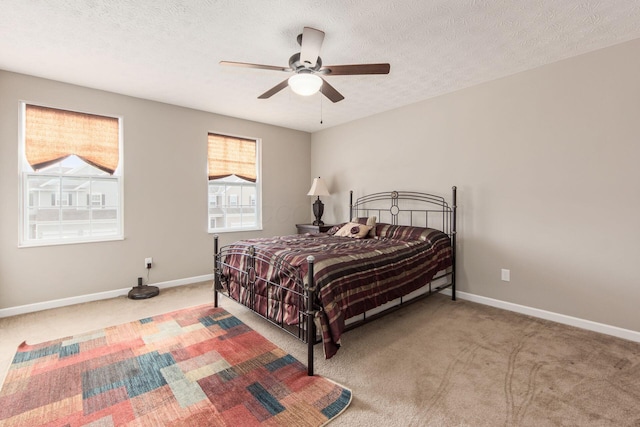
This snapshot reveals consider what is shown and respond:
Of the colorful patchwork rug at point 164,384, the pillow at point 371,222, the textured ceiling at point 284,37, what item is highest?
the textured ceiling at point 284,37

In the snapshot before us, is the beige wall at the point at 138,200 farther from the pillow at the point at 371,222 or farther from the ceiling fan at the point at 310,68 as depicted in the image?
the ceiling fan at the point at 310,68

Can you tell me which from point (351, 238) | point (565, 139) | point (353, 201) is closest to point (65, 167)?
point (351, 238)

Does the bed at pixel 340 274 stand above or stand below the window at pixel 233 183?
below

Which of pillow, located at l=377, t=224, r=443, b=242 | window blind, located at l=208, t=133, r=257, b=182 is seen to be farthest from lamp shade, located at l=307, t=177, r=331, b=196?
pillow, located at l=377, t=224, r=443, b=242

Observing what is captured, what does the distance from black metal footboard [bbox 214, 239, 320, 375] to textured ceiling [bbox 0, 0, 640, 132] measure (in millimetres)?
1850

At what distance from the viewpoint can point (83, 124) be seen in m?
3.65

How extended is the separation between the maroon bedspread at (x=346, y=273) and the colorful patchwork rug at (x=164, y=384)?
0.32m

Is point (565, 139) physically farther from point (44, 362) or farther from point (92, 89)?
point (92, 89)

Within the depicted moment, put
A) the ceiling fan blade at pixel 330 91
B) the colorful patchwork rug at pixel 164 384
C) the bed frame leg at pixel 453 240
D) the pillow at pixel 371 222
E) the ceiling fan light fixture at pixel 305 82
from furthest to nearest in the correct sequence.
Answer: the pillow at pixel 371 222 → the bed frame leg at pixel 453 240 → the ceiling fan blade at pixel 330 91 → the ceiling fan light fixture at pixel 305 82 → the colorful patchwork rug at pixel 164 384

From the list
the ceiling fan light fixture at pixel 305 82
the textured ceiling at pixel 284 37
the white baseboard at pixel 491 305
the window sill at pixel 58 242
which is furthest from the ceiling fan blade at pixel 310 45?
the window sill at pixel 58 242

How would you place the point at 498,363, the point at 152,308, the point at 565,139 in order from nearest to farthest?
the point at 498,363 < the point at 565,139 < the point at 152,308

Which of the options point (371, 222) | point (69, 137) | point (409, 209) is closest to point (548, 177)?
point (409, 209)

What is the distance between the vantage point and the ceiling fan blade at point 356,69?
2.27 meters

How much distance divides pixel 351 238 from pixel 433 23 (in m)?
2.41
